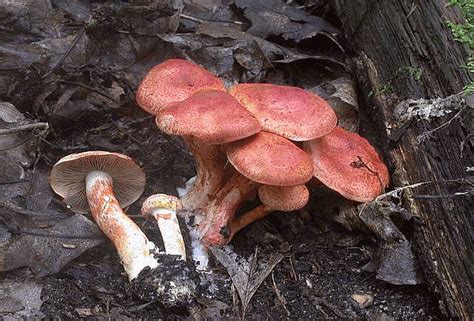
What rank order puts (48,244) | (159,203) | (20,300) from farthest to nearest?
(159,203) < (48,244) < (20,300)

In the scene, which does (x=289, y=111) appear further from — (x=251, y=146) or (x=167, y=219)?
(x=167, y=219)

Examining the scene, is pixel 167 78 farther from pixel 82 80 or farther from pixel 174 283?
pixel 174 283

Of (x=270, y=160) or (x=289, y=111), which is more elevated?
(x=289, y=111)

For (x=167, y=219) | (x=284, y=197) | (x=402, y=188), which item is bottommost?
(x=167, y=219)

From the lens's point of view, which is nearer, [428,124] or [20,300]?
[20,300]

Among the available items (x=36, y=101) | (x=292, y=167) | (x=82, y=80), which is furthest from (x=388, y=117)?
(x=36, y=101)

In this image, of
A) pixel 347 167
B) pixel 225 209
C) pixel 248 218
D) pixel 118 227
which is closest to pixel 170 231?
pixel 118 227

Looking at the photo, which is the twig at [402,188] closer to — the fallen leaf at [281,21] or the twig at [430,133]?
the twig at [430,133]
